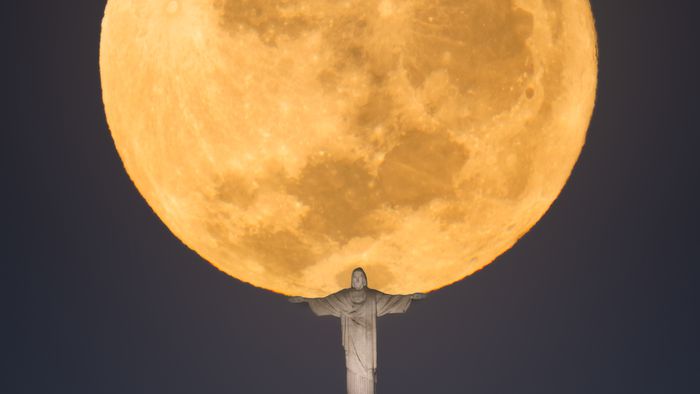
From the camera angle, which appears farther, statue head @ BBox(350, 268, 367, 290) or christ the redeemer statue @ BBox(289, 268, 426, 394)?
christ the redeemer statue @ BBox(289, 268, 426, 394)

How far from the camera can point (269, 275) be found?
6.50 meters

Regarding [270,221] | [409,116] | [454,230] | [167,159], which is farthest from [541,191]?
[167,159]

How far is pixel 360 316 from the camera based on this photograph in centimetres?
701

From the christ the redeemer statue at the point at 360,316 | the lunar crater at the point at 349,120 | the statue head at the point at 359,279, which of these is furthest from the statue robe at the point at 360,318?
the lunar crater at the point at 349,120

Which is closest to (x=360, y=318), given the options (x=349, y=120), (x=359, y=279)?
(x=359, y=279)

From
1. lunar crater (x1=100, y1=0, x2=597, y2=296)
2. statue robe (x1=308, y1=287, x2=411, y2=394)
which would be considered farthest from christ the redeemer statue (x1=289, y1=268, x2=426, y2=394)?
lunar crater (x1=100, y1=0, x2=597, y2=296)

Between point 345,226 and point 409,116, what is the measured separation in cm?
79

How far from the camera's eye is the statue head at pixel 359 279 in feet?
20.8

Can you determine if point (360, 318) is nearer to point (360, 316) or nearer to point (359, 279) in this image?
point (360, 316)

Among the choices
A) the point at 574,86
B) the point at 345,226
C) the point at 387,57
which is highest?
the point at 574,86

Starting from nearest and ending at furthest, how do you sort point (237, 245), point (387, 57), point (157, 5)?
point (387, 57)
point (157, 5)
point (237, 245)

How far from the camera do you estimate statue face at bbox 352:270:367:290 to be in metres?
6.34

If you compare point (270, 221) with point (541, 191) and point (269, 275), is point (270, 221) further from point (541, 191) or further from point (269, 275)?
point (541, 191)

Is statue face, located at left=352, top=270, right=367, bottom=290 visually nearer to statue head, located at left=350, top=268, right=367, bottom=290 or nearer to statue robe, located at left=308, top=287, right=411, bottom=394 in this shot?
statue head, located at left=350, top=268, right=367, bottom=290
